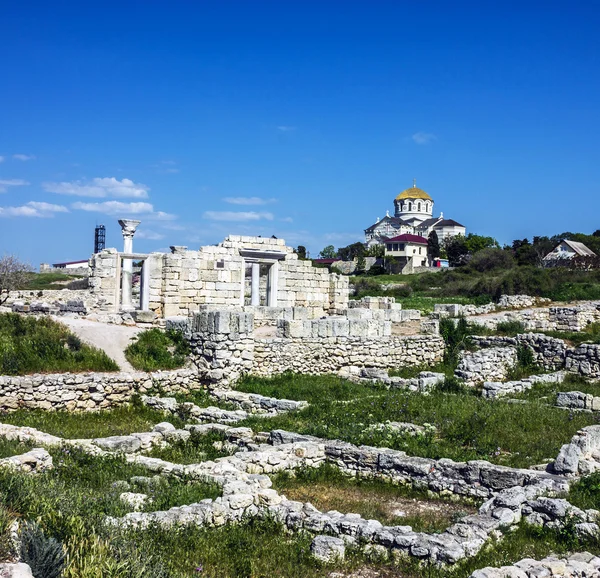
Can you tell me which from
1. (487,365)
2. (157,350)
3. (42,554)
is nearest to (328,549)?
(42,554)

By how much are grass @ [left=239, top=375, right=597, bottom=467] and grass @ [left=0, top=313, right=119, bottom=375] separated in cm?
340

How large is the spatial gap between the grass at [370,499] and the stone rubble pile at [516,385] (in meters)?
6.13

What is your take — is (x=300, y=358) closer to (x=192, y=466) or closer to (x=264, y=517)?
(x=192, y=466)

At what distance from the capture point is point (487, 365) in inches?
678

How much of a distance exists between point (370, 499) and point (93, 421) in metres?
5.77

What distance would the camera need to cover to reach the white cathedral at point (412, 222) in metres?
123

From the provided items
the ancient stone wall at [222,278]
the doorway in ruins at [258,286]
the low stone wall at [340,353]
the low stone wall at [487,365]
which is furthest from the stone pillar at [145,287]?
the low stone wall at [487,365]

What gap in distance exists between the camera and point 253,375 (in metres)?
15.3

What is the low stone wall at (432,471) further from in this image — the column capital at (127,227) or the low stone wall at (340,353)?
the column capital at (127,227)

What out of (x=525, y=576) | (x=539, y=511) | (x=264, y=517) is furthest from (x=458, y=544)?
(x=264, y=517)

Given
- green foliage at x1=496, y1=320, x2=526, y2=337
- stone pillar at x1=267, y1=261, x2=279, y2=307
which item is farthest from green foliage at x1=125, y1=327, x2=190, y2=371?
green foliage at x1=496, y1=320, x2=526, y2=337

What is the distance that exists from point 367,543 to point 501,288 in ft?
116

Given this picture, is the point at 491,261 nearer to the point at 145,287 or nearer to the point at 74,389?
the point at 145,287

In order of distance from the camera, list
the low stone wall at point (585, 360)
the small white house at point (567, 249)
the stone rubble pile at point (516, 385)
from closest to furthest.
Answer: the stone rubble pile at point (516, 385), the low stone wall at point (585, 360), the small white house at point (567, 249)
